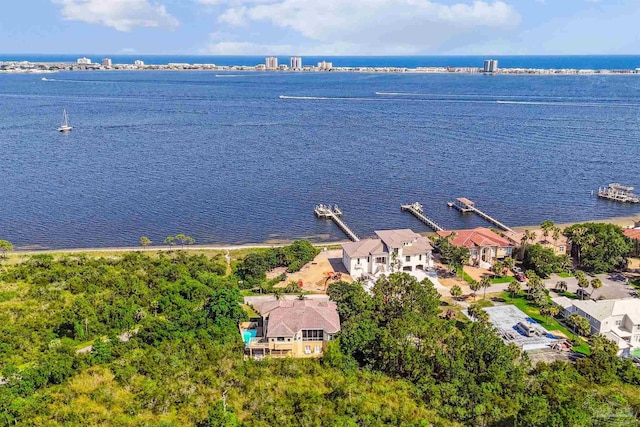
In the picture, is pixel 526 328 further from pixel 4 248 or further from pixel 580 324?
pixel 4 248

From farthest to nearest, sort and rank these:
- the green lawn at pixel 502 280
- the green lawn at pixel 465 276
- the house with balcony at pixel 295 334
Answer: the green lawn at pixel 465 276 → the green lawn at pixel 502 280 → the house with balcony at pixel 295 334

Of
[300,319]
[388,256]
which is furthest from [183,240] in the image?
[300,319]

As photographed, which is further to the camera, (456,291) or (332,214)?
(332,214)

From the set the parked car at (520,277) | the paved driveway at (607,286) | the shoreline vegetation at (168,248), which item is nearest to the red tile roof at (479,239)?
the parked car at (520,277)

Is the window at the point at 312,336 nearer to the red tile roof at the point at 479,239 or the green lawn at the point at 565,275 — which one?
the red tile roof at the point at 479,239

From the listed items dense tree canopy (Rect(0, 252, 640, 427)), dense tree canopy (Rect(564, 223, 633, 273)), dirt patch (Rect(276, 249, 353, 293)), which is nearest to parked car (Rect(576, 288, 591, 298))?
dense tree canopy (Rect(564, 223, 633, 273))
